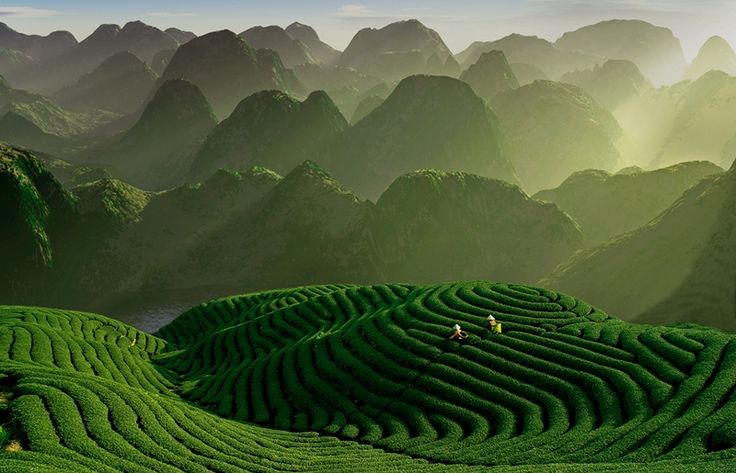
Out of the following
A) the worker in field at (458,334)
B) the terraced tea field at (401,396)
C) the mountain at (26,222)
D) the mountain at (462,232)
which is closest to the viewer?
the terraced tea field at (401,396)

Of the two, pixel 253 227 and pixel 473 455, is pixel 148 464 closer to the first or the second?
pixel 473 455

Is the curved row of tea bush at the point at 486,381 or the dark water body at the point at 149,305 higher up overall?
the dark water body at the point at 149,305

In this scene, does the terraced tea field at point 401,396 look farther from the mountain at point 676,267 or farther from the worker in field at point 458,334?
the mountain at point 676,267

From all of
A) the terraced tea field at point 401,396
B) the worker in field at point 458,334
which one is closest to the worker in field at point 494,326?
the terraced tea field at point 401,396

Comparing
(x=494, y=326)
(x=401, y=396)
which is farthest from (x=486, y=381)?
(x=494, y=326)

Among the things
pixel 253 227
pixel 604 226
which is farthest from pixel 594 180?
pixel 253 227

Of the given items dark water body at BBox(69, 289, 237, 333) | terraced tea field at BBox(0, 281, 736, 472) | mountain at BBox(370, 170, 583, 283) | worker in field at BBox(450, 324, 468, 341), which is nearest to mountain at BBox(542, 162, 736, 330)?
mountain at BBox(370, 170, 583, 283)

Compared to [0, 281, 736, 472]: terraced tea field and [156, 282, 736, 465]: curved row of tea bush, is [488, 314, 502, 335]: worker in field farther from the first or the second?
[156, 282, 736, 465]: curved row of tea bush
